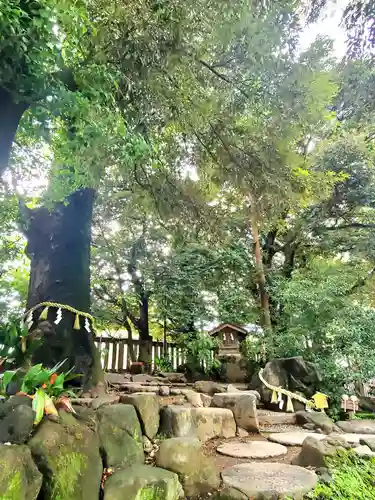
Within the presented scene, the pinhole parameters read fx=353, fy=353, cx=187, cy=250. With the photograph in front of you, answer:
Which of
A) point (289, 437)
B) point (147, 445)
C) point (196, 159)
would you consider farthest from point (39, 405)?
point (196, 159)

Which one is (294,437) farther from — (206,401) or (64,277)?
(64,277)

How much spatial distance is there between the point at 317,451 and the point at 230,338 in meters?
5.90

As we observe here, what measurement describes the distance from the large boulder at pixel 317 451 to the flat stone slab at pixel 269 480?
0.73 ft

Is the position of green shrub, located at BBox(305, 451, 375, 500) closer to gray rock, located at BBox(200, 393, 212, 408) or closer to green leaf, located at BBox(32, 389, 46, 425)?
green leaf, located at BBox(32, 389, 46, 425)

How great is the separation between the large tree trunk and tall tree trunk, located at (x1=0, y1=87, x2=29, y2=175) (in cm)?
151

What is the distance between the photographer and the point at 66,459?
8.13ft

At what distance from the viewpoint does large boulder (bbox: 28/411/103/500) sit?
2.35 m

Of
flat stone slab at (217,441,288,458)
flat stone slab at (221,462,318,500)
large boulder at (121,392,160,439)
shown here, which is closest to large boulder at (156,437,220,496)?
flat stone slab at (221,462,318,500)

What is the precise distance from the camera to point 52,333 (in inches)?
195

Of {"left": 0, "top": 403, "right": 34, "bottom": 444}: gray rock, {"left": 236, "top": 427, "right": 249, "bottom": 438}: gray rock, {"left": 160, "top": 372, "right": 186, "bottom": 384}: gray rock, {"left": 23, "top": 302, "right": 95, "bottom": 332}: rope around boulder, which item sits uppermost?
{"left": 23, "top": 302, "right": 95, "bottom": 332}: rope around boulder

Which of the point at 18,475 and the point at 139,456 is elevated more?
the point at 18,475

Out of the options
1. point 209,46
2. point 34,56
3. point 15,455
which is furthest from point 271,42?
point 15,455

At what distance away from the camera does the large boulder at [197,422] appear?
388 centimetres

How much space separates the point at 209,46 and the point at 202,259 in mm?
6097
